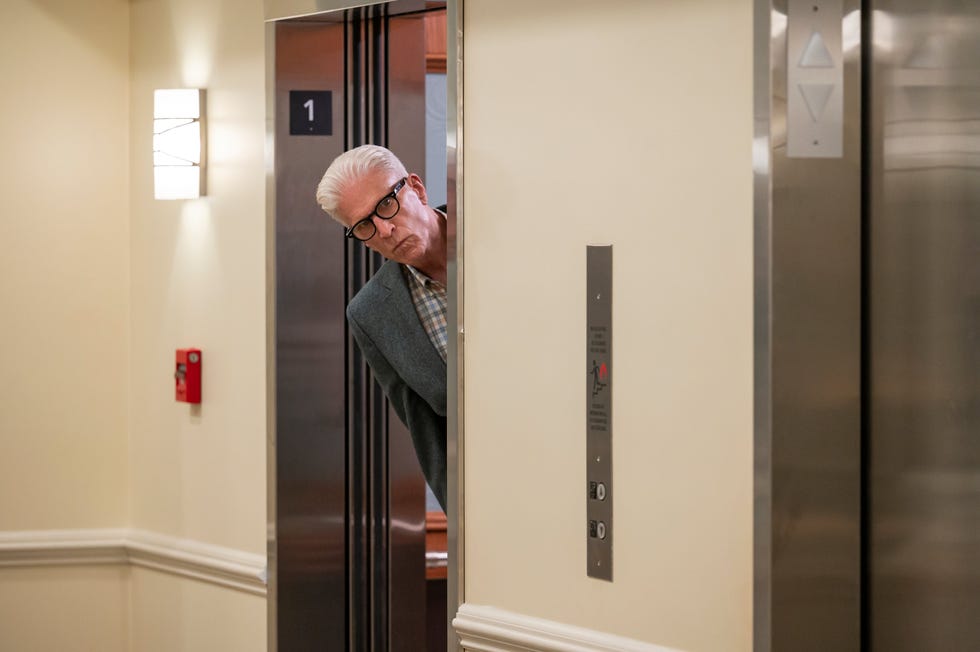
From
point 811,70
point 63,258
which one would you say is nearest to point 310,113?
point 63,258

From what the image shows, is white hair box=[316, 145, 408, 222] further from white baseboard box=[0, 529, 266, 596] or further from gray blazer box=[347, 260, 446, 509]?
white baseboard box=[0, 529, 266, 596]

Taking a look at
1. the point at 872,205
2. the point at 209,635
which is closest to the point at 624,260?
the point at 872,205

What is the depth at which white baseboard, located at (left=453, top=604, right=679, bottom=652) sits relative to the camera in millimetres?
2348

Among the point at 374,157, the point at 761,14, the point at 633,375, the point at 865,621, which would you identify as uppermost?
the point at 761,14

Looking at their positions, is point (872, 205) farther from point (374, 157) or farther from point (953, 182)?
point (374, 157)

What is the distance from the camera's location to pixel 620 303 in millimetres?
2309

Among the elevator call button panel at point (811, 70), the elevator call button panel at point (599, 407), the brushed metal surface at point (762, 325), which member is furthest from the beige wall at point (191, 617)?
the elevator call button panel at point (811, 70)

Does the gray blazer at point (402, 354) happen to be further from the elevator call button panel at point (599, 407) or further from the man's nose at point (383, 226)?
the elevator call button panel at point (599, 407)

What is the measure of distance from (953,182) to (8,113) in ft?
8.91

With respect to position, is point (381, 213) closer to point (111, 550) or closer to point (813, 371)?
point (813, 371)

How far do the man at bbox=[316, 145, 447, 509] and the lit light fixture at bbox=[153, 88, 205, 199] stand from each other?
63cm

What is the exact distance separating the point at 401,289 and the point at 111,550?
4.58 feet

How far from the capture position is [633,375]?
7.54ft

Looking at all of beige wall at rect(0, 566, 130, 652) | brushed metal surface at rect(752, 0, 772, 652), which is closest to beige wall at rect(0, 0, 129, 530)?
beige wall at rect(0, 566, 130, 652)
